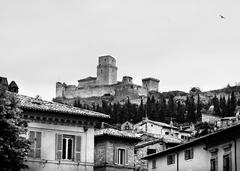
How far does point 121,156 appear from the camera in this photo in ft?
157

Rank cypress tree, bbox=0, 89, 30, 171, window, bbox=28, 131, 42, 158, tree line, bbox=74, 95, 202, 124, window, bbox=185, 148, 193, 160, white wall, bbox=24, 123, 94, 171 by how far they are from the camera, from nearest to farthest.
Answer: cypress tree, bbox=0, 89, 30, 171
window, bbox=28, 131, 42, 158
white wall, bbox=24, 123, 94, 171
window, bbox=185, 148, 193, 160
tree line, bbox=74, 95, 202, 124

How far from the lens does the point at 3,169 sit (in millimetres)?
31781

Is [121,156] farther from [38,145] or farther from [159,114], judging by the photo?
[159,114]

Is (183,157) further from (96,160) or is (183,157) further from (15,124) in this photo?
(15,124)

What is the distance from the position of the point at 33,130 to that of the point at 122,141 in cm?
1036

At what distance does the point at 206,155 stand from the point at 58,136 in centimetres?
1060

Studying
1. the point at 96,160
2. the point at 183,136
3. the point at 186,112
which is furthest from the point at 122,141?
the point at 186,112

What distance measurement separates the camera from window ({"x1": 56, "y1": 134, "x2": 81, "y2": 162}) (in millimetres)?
39562

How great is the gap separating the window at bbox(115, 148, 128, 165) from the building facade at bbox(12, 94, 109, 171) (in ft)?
22.2

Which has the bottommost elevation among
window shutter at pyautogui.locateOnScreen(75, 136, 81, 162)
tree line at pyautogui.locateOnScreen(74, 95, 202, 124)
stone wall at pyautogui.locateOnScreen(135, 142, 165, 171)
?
window shutter at pyautogui.locateOnScreen(75, 136, 81, 162)

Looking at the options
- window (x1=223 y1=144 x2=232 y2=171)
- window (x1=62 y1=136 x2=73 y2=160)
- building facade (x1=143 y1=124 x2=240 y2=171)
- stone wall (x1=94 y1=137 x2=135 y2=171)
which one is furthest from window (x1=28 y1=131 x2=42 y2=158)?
window (x1=223 y1=144 x2=232 y2=171)

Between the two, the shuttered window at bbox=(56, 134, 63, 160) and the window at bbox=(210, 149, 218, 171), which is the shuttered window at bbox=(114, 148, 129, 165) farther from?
the shuttered window at bbox=(56, 134, 63, 160)

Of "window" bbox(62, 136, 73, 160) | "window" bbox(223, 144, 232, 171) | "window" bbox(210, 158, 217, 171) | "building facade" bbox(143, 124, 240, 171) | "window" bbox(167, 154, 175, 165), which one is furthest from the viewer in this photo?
"window" bbox(167, 154, 175, 165)

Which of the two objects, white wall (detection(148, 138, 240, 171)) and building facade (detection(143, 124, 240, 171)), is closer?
building facade (detection(143, 124, 240, 171))
